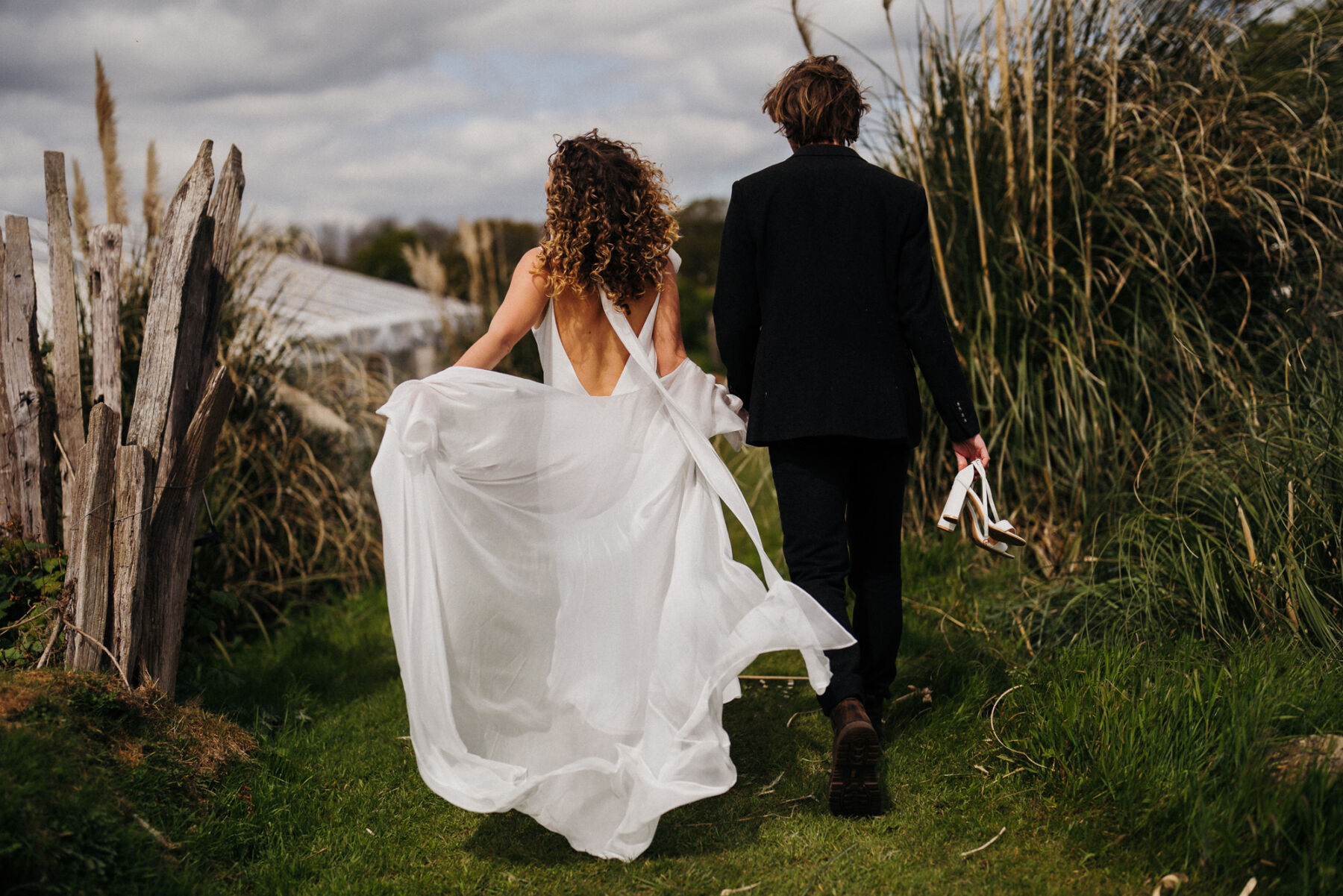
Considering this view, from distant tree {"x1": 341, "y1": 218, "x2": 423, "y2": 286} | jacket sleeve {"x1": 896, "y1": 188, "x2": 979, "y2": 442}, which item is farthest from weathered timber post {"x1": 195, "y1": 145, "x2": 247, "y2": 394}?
distant tree {"x1": 341, "y1": 218, "x2": 423, "y2": 286}

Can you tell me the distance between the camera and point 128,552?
10.2 feet

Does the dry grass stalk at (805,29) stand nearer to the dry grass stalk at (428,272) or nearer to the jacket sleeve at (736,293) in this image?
the jacket sleeve at (736,293)

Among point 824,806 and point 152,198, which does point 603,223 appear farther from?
point 152,198

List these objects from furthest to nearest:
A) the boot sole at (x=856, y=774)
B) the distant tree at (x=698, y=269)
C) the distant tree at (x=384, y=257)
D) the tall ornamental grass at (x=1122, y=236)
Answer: the distant tree at (x=384, y=257) < the distant tree at (x=698, y=269) < the tall ornamental grass at (x=1122, y=236) < the boot sole at (x=856, y=774)

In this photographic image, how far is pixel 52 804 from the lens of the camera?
2324mm

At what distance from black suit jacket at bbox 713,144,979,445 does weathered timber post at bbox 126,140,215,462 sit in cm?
180

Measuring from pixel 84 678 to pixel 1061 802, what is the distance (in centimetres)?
280

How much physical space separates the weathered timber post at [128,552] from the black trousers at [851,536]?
195 cm

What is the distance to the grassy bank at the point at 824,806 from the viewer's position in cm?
237

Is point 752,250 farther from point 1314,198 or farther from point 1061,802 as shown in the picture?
point 1314,198

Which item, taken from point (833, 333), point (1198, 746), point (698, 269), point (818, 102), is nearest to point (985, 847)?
point (1198, 746)

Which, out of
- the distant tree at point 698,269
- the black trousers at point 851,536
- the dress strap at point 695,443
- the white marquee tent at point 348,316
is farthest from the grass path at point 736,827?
the distant tree at point 698,269

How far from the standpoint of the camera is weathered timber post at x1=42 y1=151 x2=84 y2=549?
3396 mm

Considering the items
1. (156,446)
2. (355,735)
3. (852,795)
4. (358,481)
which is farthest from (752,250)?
Answer: (358,481)
